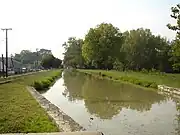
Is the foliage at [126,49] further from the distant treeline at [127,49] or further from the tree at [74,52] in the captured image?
the tree at [74,52]

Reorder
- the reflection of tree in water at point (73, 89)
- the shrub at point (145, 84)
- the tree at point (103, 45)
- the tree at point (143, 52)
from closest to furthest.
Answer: the reflection of tree in water at point (73, 89) → the shrub at point (145, 84) → the tree at point (143, 52) → the tree at point (103, 45)

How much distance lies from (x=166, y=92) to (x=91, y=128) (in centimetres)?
1876

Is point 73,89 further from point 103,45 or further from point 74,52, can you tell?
point 74,52

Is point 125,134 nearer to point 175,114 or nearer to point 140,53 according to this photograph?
point 175,114

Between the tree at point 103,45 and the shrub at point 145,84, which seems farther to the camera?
the tree at point 103,45

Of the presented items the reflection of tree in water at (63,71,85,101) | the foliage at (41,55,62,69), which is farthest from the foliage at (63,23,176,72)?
the foliage at (41,55,62,69)

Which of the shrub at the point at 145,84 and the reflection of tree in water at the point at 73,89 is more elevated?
the shrub at the point at 145,84

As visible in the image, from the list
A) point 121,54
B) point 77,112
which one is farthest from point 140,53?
point 77,112

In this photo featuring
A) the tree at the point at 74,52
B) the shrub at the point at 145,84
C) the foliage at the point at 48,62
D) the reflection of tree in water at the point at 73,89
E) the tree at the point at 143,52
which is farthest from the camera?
the foliage at the point at 48,62

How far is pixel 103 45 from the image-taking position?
8662 centimetres

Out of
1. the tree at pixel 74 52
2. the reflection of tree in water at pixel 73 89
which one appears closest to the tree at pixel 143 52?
the reflection of tree in water at pixel 73 89

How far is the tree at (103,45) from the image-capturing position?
8619 centimetres

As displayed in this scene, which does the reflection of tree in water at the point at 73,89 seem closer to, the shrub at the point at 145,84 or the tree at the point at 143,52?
the shrub at the point at 145,84

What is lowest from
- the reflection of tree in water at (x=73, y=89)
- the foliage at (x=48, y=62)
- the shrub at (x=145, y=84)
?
the reflection of tree in water at (x=73, y=89)
